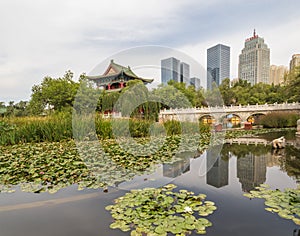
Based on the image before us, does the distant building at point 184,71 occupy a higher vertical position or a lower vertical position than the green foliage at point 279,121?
higher

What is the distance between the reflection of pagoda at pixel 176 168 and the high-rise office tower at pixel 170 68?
189 centimetres

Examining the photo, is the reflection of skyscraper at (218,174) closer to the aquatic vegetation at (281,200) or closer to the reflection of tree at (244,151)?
the aquatic vegetation at (281,200)

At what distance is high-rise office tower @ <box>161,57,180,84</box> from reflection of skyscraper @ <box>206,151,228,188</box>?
7.00 ft

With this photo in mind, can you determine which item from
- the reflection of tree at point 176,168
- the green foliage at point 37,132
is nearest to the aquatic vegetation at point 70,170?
the reflection of tree at point 176,168

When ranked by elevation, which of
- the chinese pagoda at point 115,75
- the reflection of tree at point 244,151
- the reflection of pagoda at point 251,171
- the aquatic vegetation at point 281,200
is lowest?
the reflection of tree at point 244,151

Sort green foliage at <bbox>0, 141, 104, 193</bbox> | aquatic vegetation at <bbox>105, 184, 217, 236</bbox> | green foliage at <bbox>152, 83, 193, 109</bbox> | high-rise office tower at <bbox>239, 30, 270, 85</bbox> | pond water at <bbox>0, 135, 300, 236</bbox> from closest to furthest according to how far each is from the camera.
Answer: aquatic vegetation at <bbox>105, 184, 217, 236</bbox>, pond water at <bbox>0, 135, 300, 236</bbox>, green foliage at <bbox>0, 141, 104, 193</bbox>, green foliage at <bbox>152, 83, 193, 109</bbox>, high-rise office tower at <bbox>239, 30, 270, 85</bbox>

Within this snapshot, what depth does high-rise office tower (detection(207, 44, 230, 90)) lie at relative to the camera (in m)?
4.95

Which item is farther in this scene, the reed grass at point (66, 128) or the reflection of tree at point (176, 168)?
the reed grass at point (66, 128)

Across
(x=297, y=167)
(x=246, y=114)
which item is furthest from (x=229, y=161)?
(x=246, y=114)

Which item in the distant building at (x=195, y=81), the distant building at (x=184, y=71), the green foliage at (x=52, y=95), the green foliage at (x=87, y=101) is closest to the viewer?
the distant building at (x=184, y=71)

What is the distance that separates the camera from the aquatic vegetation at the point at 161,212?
1.90 metres

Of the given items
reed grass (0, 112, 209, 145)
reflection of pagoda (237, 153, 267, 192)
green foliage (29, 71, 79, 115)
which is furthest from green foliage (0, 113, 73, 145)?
green foliage (29, 71, 79, 115)

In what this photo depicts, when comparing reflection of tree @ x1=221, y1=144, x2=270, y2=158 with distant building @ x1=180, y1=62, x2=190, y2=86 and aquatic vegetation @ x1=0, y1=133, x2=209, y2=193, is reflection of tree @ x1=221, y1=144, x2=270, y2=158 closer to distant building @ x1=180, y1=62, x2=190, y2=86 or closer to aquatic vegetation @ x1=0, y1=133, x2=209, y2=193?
aquatic vegetation @ x1=0, y1=133, x2=209, y2=193

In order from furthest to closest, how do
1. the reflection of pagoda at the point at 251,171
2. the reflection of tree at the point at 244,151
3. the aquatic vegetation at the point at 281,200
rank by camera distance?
the reflection of tree at the point at 244,151
the reflection of pagoda at the point at 251,171
the aquatic vegetation at the point at 281,200
